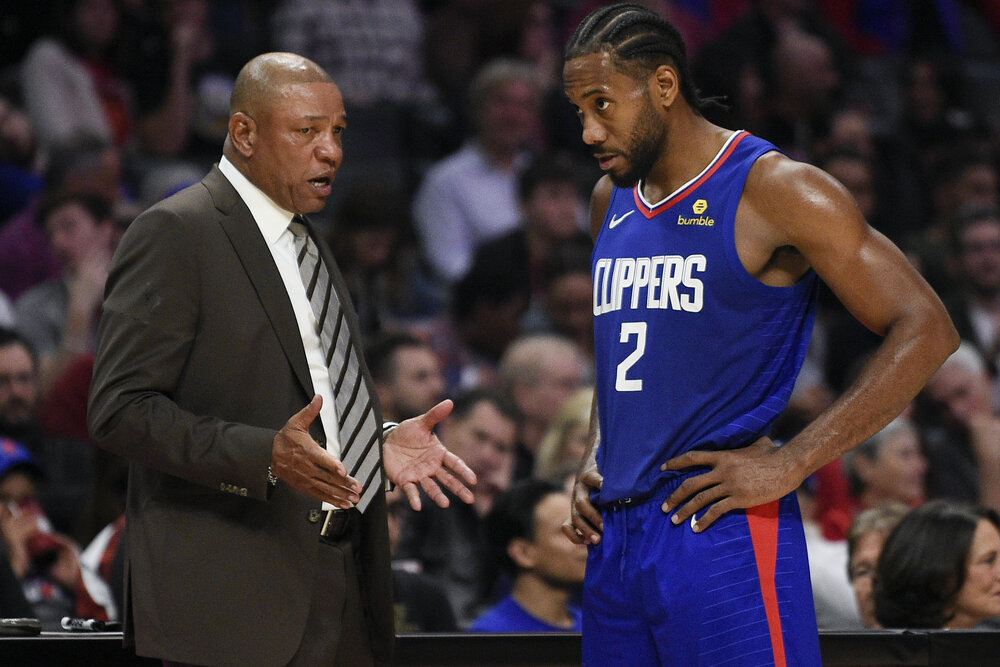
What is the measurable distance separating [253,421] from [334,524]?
0.28 m

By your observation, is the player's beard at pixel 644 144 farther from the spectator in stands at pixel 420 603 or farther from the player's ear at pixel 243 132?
the spectator in stands at pixel 420 603

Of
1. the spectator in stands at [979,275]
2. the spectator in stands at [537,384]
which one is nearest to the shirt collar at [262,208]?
the spectator in stands at [537,384]

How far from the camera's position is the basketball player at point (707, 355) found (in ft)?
8.21

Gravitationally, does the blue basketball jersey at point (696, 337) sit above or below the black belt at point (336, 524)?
→ above

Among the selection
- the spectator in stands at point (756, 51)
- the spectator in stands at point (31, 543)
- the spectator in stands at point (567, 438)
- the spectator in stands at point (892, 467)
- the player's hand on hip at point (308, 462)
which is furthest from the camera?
the spectator in stands at point (756, 51)

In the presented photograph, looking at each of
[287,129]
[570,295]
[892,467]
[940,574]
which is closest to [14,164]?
[570,295]

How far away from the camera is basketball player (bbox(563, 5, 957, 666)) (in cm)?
250

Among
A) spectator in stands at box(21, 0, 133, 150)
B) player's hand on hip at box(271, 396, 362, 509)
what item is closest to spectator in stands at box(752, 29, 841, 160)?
spectator in stands at box(21, 0, 133, 150)

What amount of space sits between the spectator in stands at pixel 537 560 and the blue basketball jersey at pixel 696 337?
1992 mm

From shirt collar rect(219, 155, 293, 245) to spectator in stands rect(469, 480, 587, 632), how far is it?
82.0 inches

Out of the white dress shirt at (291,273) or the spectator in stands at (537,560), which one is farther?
the spectator in stands at (537,560)

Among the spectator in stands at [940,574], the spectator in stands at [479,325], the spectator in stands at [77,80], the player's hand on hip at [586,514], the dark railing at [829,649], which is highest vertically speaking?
the spectator in stands at [77,80]

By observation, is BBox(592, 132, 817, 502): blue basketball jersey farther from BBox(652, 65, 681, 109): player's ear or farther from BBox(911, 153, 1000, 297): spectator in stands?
BBox(911, 153, 1000, 297): spectator in stands

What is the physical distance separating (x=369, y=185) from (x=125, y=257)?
4305mm
